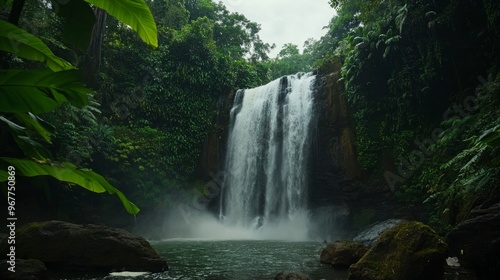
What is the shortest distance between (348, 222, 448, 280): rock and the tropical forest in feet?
0.07

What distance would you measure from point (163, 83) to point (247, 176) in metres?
6.90

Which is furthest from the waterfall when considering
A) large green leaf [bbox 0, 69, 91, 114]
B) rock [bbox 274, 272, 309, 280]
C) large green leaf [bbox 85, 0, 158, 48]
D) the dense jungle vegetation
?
large green leaf [bbox 0, 69, 91, 114]

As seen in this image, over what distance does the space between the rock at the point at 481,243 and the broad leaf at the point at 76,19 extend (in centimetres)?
563

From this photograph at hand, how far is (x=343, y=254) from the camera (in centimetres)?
696

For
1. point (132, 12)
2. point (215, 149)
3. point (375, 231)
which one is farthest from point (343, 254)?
point (215, 149)

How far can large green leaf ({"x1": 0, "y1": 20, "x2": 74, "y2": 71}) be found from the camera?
5.28ft

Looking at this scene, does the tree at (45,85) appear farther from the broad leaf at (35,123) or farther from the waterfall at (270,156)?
the waterfall at (270,156)

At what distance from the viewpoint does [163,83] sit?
60.5ft

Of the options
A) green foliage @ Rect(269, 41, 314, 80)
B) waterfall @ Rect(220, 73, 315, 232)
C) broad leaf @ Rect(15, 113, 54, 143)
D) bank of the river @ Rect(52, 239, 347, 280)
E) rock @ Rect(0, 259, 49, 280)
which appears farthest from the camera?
green foliage @ Rect(269, 41, 314, 80)

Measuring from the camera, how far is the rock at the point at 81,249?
6.00 m

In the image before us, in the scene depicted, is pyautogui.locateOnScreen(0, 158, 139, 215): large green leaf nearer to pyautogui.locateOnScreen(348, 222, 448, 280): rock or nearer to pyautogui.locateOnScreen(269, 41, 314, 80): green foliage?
pyautogui.locateOnScreen(348, 222, 448, 280): rock

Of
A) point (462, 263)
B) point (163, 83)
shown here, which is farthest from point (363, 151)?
point (163, 83)

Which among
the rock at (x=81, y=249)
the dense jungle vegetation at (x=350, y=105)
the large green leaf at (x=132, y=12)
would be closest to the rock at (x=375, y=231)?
the dense jungle vegetation at (x=350, y=105)

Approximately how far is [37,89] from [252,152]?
49.9 ft
